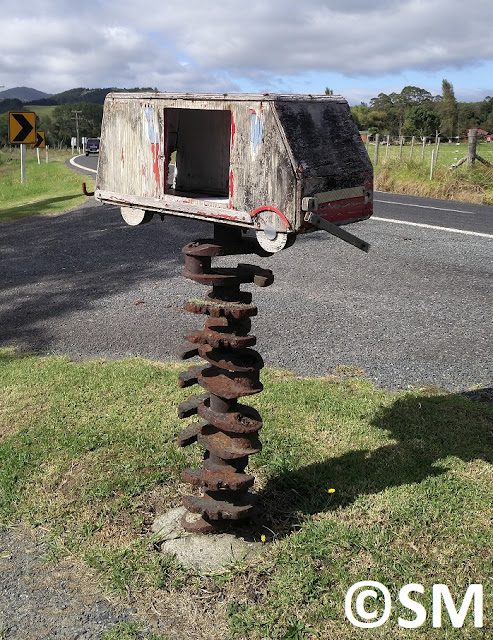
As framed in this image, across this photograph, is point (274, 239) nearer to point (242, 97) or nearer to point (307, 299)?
point (242, 97)

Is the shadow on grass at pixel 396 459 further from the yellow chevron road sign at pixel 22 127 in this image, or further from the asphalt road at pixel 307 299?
the yellow chevron road sign at pixel 22 127

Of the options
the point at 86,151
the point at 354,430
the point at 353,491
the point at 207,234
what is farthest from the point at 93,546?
the point at 86,151

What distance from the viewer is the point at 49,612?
3.14 metres

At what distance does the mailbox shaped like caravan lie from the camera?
9.01ft

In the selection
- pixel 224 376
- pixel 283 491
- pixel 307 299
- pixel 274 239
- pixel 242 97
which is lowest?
pixel 283 491

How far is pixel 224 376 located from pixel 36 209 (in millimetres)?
13273

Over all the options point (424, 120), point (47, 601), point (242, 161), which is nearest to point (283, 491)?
point (47, 601)

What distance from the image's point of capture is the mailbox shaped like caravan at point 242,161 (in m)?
2.75

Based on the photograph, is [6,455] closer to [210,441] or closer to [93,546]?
[93,546]

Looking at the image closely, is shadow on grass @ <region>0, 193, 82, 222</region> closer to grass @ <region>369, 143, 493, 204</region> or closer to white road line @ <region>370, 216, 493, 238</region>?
white road line @ <region>370, 216, 493, 238</region>

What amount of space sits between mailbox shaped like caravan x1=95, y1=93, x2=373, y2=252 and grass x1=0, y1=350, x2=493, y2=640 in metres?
1.60

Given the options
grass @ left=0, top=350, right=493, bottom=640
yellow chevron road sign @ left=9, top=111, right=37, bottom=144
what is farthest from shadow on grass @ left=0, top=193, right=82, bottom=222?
grass @ left=0, top=350, right=493, bottom=640

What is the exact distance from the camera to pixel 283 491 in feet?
13.0

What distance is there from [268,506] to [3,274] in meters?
7.01
